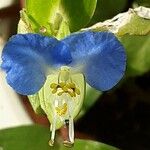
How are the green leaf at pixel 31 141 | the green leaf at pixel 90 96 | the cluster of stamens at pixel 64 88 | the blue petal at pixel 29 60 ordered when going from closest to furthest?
the blue petal at pixel 29 60 < the cluster of stamens at pixel 64 88 < the green leaf at pixel 31 141 < the green leaf at pixel 90 96

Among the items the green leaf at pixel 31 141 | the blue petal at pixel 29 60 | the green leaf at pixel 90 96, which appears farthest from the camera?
the green leaf at pixel 90 96

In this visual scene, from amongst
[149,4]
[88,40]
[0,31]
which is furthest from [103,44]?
[0,31]

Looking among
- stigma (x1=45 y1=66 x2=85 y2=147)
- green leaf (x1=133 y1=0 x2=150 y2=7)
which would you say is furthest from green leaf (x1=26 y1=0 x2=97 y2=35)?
green leaf (x1=133 y1=0 x2=150 y2=7)

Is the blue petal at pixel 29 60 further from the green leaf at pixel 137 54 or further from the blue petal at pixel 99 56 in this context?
the green leaf at pixel 137 54

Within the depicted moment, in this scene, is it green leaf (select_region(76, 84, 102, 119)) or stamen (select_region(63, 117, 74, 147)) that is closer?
stamen (select_region(63, 117, 74, 147))

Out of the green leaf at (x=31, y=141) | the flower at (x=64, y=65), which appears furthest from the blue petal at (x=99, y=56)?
the green leaf at (x=31, y=141)

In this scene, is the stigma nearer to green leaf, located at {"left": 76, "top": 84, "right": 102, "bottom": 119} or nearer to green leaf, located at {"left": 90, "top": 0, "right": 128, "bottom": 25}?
green leaf, located at {"left": 76, "top": 84, "right": 102, "bottom": 119}
